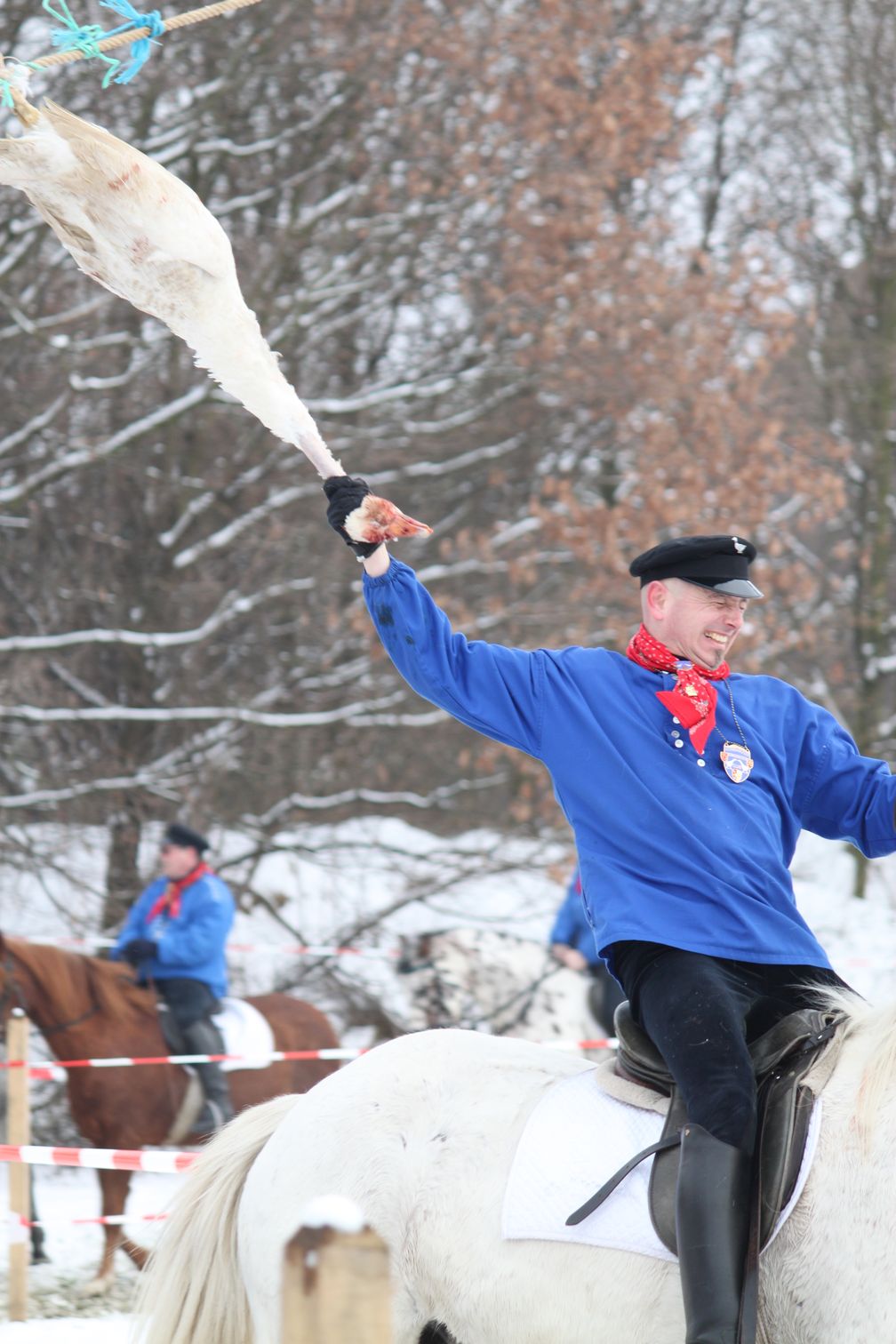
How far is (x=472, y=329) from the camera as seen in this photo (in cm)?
1248

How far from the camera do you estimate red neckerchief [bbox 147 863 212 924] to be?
8.16 meters

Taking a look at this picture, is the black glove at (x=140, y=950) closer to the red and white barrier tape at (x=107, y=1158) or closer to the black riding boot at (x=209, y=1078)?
the black riding boot at (x=209, y=1078)

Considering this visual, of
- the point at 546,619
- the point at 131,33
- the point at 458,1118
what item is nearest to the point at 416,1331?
the point at 458,1118

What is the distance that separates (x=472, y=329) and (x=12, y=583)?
14.1 feet

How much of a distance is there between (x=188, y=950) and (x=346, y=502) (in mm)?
5262

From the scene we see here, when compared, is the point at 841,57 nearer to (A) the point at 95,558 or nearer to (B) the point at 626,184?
(B) the point at 626,184

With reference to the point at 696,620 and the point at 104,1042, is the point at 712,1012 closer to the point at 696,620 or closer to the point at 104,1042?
the point at 696,620

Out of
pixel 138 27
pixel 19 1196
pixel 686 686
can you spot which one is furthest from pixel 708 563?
pixel 19 1196

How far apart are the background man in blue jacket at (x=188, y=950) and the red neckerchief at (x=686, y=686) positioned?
514 centimetres

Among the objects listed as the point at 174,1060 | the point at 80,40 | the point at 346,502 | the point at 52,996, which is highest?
the point at 80,40

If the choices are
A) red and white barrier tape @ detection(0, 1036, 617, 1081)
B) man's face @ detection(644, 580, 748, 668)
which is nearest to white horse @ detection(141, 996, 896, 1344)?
man's face @ detection(644, 580, 748, 668)

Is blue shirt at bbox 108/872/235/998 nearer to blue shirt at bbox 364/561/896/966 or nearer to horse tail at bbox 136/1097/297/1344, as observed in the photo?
horse tail at bbox 136/1097/297/1344

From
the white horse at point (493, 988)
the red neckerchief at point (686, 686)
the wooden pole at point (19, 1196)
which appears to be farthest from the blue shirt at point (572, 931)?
the red neckerchief at point (686, 686)

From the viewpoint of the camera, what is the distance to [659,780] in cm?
314
